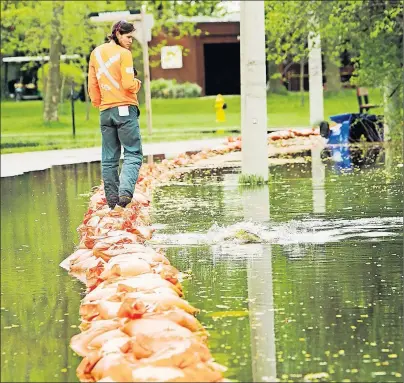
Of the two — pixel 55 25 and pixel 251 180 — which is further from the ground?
pixel 55 25

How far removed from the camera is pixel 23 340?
697cm

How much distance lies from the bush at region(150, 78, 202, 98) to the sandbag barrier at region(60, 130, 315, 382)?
52012mm

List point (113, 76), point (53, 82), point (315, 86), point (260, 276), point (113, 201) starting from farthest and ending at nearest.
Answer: point (53, 82), point (315, 86), point (113, 201), point (113, 76), point (260, 276)

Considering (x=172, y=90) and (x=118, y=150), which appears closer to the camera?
(x=118, y=150)

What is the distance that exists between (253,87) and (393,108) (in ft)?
23.5

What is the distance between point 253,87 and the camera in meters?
15.8

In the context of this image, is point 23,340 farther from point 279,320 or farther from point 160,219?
point 160,219

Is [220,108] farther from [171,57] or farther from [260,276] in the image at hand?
[260,276]

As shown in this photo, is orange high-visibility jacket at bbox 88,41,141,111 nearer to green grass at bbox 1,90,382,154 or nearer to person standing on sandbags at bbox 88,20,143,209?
person standing on sandbags at bbox 88,20,143,209

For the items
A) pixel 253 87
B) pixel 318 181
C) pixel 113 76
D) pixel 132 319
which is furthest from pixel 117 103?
pixel 132 319

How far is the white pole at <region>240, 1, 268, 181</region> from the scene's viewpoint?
15.3m

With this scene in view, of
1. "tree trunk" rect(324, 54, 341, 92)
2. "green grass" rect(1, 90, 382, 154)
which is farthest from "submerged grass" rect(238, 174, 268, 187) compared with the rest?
"tree trunk" rect(324, 54, 341, 92)

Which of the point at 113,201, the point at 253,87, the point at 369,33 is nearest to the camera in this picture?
the point at 113,201

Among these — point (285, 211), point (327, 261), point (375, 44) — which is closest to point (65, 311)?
point (327, 261)
